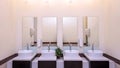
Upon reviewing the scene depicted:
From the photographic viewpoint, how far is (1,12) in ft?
11.4

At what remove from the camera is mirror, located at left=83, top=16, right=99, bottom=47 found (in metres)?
4.30

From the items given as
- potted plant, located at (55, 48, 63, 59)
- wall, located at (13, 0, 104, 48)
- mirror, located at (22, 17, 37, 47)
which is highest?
wall, located at (13, 0, 104, 48)

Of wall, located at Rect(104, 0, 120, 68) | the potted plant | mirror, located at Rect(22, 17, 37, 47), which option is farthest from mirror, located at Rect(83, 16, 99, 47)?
mirror, located at Rect(22, 17, 37, 47)

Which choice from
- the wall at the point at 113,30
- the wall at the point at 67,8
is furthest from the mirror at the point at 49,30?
the wall at the point at 113,30

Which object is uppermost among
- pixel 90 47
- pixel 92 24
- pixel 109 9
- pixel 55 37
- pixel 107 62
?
pixel 109 9

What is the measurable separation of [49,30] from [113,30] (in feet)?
5.50

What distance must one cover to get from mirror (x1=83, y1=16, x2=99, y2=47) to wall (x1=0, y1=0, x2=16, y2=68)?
1.96 meters

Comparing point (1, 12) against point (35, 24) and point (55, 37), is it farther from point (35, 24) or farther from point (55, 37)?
point (55, 37)

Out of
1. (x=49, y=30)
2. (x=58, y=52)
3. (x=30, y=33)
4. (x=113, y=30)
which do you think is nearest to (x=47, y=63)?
(x=58, y=52)

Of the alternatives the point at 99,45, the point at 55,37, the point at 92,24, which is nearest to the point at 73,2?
the point at 92,24

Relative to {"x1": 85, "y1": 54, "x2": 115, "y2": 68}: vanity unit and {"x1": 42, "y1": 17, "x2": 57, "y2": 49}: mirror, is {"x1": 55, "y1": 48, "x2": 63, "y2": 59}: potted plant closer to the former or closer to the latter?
{"x1": 42, "y1": 17, "x2": 57, "y2": 49}: mirror

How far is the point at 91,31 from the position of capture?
170 inches

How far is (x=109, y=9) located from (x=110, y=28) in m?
0.49

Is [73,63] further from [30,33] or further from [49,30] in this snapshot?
[30,33]
